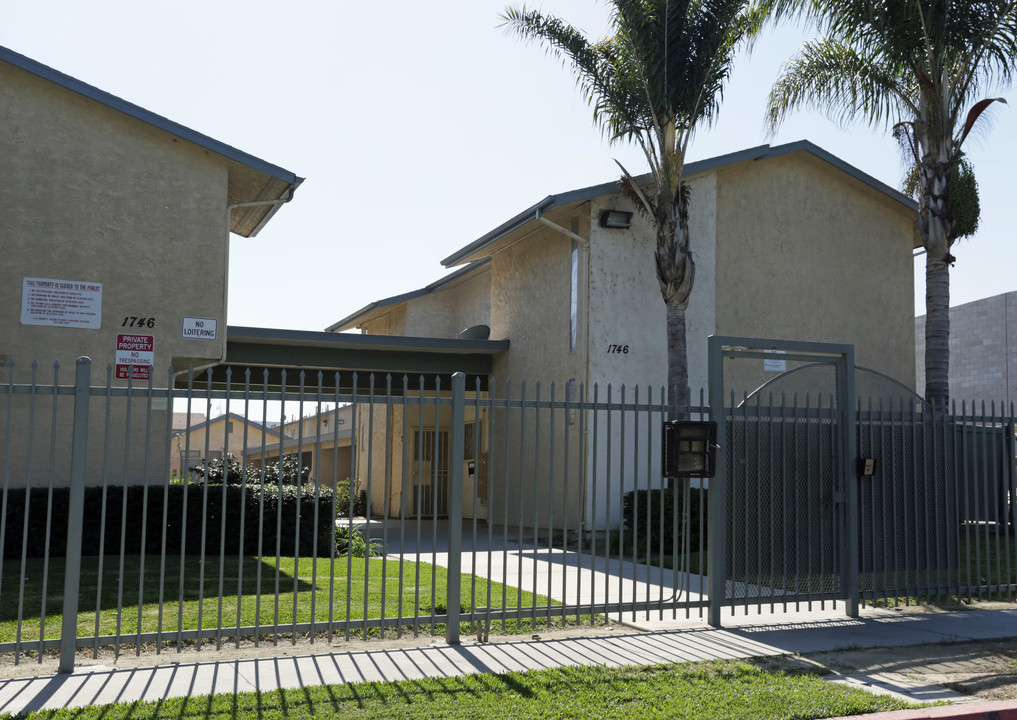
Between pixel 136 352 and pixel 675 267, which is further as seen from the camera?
pixel 675 267

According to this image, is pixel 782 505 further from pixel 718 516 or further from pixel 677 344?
pixel 677 344

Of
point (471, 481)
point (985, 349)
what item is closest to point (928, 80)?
point (471, 481)

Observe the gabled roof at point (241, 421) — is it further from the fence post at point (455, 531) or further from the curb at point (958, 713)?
the curb at point (958, 713)

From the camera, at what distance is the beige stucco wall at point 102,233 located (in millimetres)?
13664

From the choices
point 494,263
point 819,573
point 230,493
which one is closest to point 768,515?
point 819,573

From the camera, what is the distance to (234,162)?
49.4ft

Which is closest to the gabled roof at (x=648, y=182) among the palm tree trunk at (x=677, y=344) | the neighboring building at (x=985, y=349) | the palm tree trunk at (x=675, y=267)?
the palm tree trunk at (x=675, y=267)

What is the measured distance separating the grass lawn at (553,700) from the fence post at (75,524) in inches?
41.7

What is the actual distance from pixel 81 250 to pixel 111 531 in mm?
4319

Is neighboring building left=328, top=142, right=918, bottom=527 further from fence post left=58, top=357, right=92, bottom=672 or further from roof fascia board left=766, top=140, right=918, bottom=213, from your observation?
fence post left=58, top=357, right=92, bottom=672

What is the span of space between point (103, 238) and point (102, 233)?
2.9 inches

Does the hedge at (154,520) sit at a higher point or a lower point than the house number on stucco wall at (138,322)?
lower

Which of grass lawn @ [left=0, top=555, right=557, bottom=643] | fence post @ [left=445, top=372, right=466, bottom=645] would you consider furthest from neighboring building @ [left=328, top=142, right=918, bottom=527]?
fence post @ [left=445, top=372, right=466, bottom=645]

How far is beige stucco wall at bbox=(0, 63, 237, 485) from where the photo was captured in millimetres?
13664
